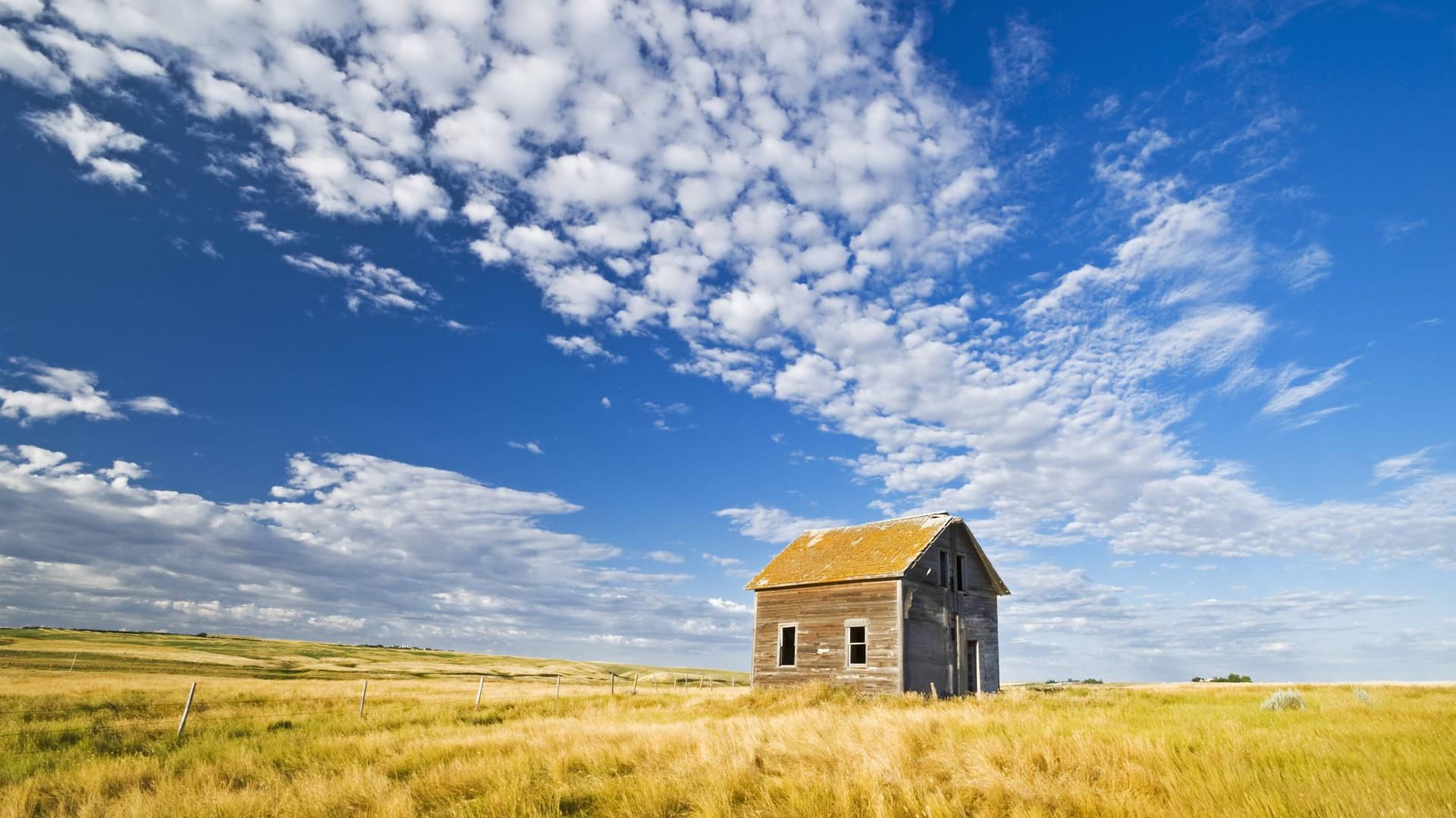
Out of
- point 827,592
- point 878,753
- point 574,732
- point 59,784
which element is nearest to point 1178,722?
point 878,753

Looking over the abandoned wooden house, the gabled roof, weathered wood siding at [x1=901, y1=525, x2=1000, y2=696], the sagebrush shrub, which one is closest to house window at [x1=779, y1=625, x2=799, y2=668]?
the abandoned wooden house

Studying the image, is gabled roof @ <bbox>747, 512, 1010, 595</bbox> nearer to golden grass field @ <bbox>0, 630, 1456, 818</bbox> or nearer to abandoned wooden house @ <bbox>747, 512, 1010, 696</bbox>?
abandoned wooden house @ <bbox>747, 512, 1010, 696</bbox>

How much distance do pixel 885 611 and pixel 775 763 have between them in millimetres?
14482

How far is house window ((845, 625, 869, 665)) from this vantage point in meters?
A: 22.4

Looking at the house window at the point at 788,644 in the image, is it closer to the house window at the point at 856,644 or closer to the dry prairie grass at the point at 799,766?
the house window at the point at 856,644

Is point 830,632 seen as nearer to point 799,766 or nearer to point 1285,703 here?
point 1285,703

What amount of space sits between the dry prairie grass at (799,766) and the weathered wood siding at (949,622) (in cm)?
605

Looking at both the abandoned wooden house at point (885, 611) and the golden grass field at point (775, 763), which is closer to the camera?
the golden grass field at point (775, 763)

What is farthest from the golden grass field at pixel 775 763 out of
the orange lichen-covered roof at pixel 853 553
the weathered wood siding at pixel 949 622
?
the orange lichen-covered roof at pixel 853 553

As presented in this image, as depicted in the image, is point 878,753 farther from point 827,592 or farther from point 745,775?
point 827,592

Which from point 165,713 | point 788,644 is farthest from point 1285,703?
point 165,713

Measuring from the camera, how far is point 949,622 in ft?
78.0

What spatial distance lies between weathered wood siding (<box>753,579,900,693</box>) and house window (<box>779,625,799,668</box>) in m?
0.17

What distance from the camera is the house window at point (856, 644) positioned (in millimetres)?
22406
